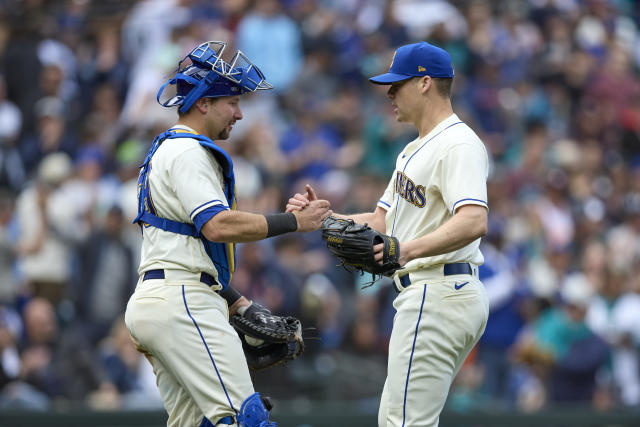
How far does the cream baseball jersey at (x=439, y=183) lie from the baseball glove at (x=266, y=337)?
0.87 metres

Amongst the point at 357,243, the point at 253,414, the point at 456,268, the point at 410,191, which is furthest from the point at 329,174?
the point at 253,414

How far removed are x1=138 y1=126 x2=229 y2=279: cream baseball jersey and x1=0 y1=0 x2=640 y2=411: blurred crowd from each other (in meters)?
4.18

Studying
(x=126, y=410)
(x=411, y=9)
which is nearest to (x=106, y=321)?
(x=126, y=410)

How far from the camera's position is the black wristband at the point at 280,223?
5.44 m

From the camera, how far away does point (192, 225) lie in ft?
17.9

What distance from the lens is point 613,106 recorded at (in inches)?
578

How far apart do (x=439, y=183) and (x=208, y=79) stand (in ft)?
4.71

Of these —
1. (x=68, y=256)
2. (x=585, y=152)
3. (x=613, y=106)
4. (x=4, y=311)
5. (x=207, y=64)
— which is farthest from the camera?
(x=613, y=106)

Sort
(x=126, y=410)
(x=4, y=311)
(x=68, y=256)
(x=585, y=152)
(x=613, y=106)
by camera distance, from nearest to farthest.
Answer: (x=126, y=410) < (x=4, y=311) < (x=68, y=256) < (x=585, y=152) < (x=613, y=106)

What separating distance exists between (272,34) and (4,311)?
5.59m

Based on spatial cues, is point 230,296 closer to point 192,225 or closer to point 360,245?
point 192,225

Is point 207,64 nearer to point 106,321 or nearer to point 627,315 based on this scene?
point 106,321

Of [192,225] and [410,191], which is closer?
[192,225]

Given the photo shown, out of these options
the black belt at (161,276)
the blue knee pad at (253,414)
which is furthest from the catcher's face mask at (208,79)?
the blue knee pad at (253,414)
